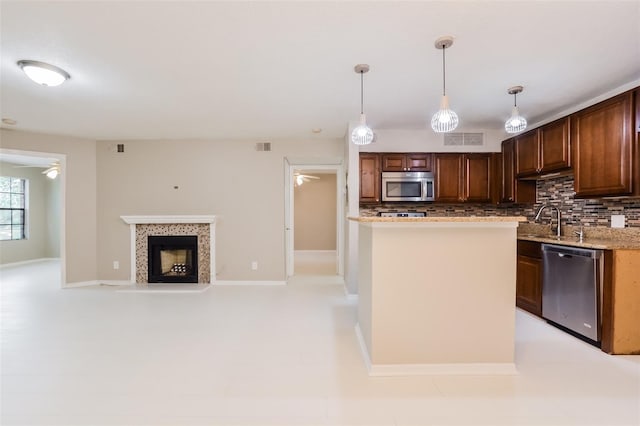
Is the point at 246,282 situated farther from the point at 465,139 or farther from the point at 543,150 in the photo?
the point at 543,150

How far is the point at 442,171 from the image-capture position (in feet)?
13.7

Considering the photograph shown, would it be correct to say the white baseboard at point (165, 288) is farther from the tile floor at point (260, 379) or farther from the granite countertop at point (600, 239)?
the granite countertop at point (600, 239)

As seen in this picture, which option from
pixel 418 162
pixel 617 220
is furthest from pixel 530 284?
pixel 418 162

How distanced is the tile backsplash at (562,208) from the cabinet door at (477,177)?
26cm

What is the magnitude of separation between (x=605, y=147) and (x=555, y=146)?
1.84ft

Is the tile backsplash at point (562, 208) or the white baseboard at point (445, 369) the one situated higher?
the tile backsplash at point (562, 208)

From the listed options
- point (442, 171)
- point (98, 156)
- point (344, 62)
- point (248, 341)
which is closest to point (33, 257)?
point (98, 156)

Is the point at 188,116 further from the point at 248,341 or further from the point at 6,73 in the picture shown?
the point at 248,341

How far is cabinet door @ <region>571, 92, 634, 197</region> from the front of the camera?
254cm

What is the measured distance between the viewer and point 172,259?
488 cm

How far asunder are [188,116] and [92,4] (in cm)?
200

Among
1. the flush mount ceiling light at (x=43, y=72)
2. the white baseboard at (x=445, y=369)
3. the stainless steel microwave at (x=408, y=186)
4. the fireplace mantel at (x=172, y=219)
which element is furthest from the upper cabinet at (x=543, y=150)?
the flush mount ceiling light at (x=43, y=72)

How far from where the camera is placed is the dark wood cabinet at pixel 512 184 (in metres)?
3.95

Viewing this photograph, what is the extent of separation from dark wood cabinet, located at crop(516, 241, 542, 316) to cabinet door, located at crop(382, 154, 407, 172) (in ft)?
5.90
